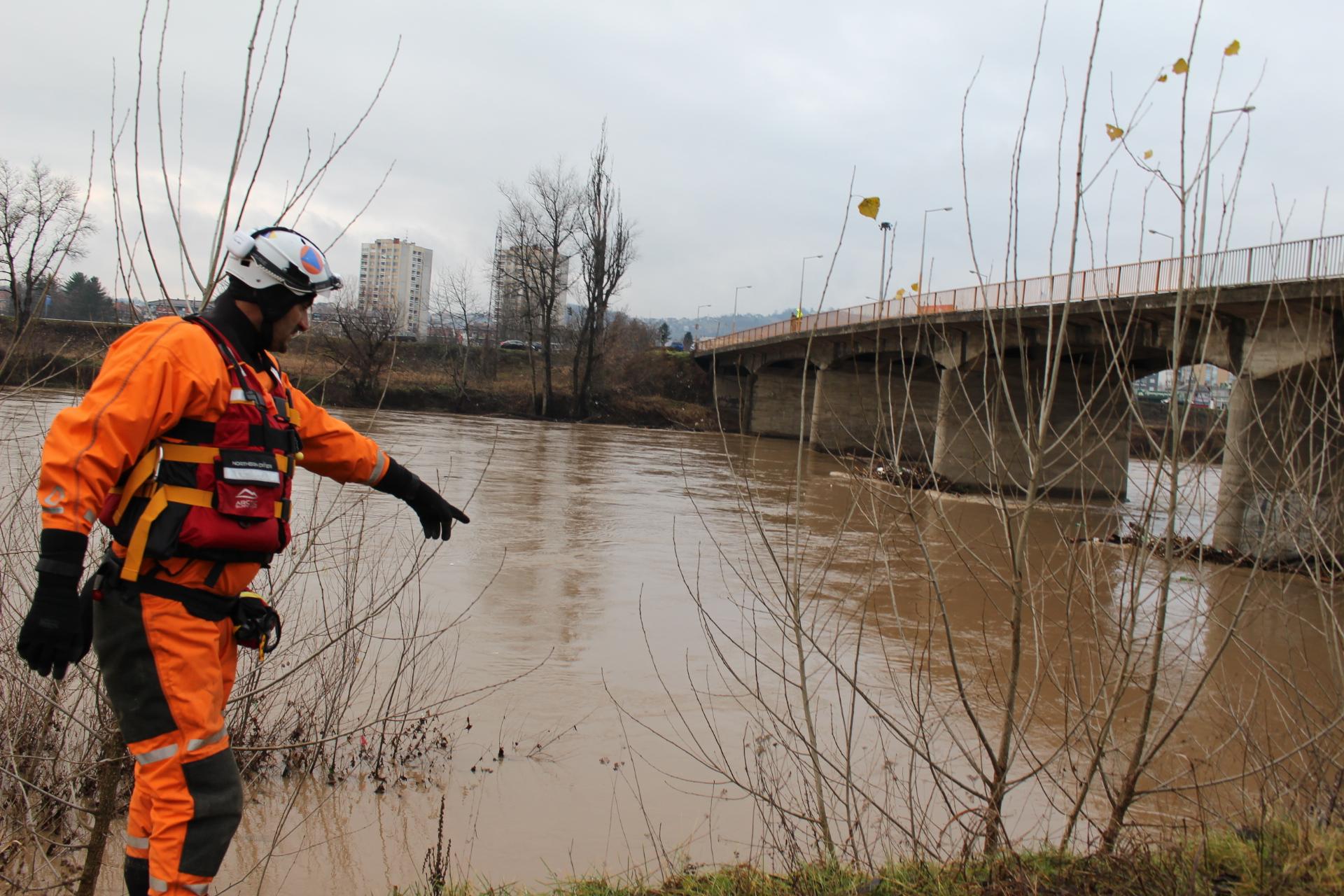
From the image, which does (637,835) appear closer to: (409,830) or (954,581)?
(409,830)

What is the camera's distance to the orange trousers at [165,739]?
237 centimetres

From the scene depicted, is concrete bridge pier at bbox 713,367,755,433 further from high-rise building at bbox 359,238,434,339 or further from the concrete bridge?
high-rise building at bbox 359,238,434,339

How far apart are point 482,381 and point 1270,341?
44060mm

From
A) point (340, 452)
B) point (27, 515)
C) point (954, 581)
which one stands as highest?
point (340, 452)

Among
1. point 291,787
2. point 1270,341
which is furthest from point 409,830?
point 1270,341

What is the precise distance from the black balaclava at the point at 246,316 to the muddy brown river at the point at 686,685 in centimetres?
123

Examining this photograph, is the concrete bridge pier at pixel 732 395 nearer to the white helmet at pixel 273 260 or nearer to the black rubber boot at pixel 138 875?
A: the white helmet at pixel 273 260

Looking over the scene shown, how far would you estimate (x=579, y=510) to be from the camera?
717 inches

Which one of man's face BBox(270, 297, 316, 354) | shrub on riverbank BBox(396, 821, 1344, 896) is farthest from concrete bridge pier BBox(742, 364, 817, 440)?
man's face BBox(270, 297, 316, 354)

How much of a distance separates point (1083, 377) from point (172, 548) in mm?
22786

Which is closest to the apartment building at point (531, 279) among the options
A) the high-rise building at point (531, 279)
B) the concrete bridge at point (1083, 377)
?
the high-rise building at point (531, 279)

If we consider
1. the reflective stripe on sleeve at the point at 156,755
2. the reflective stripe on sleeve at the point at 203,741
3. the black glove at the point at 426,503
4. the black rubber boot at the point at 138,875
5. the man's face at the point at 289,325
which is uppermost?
the man's face at the point at 289,325

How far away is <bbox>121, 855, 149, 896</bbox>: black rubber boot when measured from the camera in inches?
94.5

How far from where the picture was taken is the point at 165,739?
2.40m
